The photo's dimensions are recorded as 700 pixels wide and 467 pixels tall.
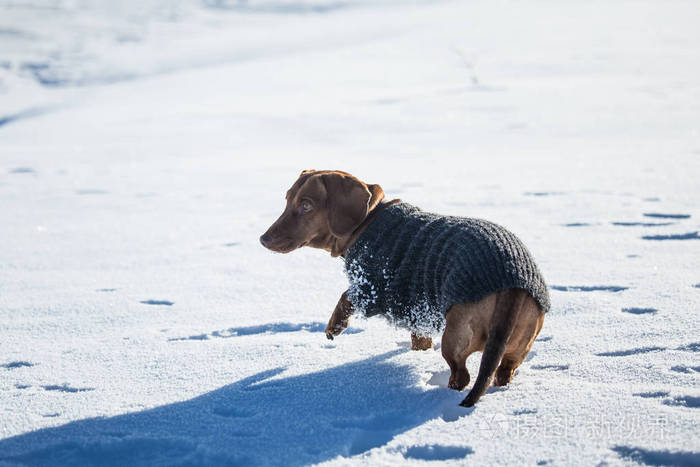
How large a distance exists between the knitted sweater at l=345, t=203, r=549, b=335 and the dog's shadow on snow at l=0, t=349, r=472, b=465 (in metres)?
0.32

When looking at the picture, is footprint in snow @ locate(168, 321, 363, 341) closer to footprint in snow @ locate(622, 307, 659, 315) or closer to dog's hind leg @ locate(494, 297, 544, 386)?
dog's hind leg @ locate(494, 297, 544, 386)

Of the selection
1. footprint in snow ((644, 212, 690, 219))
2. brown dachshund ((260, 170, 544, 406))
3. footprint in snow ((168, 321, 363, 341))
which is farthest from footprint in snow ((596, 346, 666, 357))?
footprint in snow ((644, 212, 690, 219))

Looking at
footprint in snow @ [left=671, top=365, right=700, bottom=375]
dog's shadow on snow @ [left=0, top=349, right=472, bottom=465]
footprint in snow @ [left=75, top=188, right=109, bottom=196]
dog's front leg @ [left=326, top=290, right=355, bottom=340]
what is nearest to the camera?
dog's shadow on snow @ [left=0, top=349, right=472, bottom=465]

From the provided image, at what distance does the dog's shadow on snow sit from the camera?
210cm

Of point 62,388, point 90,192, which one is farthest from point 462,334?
point 90,192

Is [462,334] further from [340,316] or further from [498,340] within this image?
[340,316]

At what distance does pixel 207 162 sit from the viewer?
1066 cm

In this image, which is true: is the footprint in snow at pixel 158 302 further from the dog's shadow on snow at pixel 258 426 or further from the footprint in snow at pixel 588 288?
the footprint in snow at pixel 588 288

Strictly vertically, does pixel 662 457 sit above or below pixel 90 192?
above

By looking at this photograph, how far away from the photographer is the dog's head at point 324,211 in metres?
3.00

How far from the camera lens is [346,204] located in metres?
3.00

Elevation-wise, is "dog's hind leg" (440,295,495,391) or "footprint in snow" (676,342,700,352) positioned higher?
"dog's hind leg" (440,295,495,391)

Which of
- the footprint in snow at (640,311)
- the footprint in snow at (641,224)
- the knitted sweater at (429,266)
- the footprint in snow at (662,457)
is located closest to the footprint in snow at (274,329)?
the knitted sweater at (429,266)

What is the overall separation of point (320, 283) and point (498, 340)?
82.8 inches
